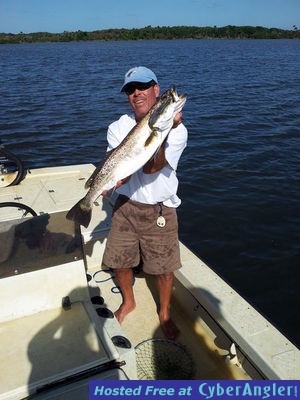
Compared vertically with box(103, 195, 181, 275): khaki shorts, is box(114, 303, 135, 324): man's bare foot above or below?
below

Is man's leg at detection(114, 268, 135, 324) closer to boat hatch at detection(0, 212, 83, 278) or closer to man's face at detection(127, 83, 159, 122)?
boat hatch at detection(0, 212, 83, 278)

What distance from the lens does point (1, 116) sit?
1838 centimetres

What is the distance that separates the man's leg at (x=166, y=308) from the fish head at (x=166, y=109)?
5.47 feet

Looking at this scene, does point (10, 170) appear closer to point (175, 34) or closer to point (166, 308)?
point (166, 308)

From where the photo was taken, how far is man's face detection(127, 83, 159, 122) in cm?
374

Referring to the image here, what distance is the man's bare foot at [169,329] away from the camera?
415cm

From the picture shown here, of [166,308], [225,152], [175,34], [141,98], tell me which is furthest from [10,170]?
[175,34]

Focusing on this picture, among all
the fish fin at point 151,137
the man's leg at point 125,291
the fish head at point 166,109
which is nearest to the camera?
the fish head at point 166,109

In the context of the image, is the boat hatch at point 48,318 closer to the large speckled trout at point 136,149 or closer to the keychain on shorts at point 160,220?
the large speckled trout at point 136,149

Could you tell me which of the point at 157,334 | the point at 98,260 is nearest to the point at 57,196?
the point at 98,260

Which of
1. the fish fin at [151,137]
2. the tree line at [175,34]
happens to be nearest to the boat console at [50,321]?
the fish fin at [151,137]

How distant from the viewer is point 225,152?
13070 mm

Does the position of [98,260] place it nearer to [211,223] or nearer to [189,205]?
[211,223]

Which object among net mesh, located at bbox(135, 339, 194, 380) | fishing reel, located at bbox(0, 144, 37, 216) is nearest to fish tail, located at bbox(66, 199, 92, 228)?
net mesh, located at bbox(135, 339, 194, 380)
